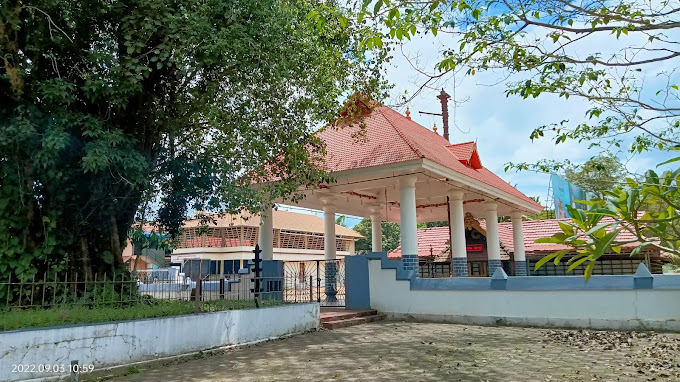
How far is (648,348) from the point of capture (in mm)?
7363

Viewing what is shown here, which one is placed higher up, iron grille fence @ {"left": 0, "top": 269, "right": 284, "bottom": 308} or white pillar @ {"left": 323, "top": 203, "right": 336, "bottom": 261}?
white pillar @ {"left": 323, "top": 203, "right": 336, "bottom": 261}

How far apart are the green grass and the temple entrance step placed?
109 inches

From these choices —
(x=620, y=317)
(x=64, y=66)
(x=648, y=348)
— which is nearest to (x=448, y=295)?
(x=620, y=317)

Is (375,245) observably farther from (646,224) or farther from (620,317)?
(646,224)

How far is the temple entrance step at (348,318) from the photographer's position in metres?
10.3

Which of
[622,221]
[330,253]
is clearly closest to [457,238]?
[330,253]

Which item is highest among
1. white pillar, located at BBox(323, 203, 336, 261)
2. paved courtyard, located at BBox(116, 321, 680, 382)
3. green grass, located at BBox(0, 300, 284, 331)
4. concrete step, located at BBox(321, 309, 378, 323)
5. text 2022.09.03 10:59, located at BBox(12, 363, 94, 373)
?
white pillar, located at BBox(323, 203, 336, 261)

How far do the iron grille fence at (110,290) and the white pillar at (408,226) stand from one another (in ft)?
12.7

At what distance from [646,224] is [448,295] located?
902 cm

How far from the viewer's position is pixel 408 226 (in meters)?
11.6

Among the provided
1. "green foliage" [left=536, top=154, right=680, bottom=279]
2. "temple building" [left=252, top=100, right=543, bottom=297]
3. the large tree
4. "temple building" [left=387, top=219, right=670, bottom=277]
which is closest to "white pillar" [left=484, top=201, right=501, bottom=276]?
"temple building" [left=252, top=100, right=543, bottom=297]

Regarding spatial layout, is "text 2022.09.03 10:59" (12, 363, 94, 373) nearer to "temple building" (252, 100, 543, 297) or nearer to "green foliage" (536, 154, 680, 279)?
"temple building" (252, 100, 543, 297)

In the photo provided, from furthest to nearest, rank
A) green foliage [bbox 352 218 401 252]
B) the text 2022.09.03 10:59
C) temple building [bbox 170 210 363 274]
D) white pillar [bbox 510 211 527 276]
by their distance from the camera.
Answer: green foliage [bbox 352 218 401 252], temple building [bbox 170 210 363 274], white pillar [bbox 510 211 527 276], the text 2022.09.03 10:59

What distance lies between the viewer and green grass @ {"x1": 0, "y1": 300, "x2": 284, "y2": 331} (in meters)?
5.64
